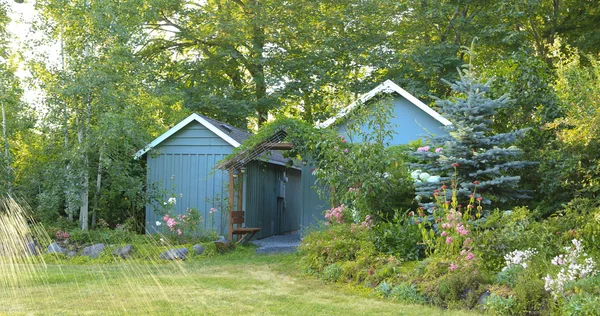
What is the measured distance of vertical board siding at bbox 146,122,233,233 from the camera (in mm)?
14664

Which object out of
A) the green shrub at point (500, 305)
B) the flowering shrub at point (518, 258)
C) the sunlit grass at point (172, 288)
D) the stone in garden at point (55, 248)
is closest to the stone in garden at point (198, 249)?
the sunlit grass at point (172, 288)

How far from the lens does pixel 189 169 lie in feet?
48.9

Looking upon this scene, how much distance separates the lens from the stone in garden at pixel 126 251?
11328 millimetres

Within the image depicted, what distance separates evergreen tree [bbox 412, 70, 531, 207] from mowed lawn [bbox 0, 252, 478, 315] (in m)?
2.81

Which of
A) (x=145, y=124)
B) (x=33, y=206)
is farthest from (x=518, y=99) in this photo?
(x=33, y=206)

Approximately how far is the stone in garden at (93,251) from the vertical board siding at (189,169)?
2855 mm

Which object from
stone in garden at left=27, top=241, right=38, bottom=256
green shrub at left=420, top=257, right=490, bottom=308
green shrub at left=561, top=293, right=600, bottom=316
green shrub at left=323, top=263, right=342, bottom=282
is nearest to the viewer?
green shrub at left=561, top=293, right=600, bottom=316

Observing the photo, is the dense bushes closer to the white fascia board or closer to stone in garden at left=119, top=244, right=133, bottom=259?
stone in garden at left=119, top=244, right=133, bottom=259

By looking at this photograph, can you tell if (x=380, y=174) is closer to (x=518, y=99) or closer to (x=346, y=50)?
(x=518, y=99)

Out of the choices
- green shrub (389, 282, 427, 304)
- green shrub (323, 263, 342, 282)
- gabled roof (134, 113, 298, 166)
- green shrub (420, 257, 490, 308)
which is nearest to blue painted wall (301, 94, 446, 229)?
gabled roof (134, 113, 298, 166)

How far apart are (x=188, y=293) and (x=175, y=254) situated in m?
3.86

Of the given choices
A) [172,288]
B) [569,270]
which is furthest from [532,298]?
[172,288]

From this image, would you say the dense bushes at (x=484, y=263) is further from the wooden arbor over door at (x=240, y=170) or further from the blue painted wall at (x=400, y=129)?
the blue painted wall at (x=400, y=129)

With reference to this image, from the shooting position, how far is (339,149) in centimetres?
1057
